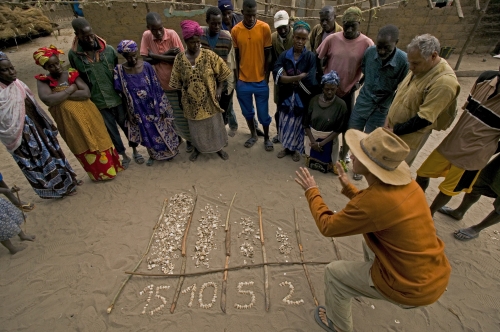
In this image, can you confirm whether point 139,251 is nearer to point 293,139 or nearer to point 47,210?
point 47,210

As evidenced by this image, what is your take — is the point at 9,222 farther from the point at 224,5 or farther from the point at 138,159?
the point at 224,5

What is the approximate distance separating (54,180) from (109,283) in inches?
75.3

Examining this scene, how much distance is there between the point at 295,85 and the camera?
392 centimetres

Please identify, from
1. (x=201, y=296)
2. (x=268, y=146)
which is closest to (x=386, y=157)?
(x=201, y=296)

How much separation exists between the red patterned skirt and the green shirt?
70 centimetres

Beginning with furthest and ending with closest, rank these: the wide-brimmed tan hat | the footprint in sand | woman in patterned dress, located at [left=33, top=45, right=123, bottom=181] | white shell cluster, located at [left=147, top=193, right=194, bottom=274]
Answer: woman in patterned dress, located at [left=33, top=45, right=123, bottom=181] < white shell cluster, located at [left=147, top=193, right=194, bottom=274] < the footprint in sand < the wide-brimmed tan hat

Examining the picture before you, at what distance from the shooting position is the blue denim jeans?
14.4 ft

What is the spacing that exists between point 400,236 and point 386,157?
0.49 metres

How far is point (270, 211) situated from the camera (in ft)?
12.1

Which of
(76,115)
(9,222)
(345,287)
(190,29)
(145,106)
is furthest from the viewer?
(145,106)

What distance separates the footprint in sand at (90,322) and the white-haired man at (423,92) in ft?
11.7

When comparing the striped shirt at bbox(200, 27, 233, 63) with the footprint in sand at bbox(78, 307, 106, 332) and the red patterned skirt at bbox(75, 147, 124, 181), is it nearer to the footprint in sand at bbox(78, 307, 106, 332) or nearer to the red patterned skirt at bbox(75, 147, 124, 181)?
the red patterned skirt at bbox(75, 147, 124, 181)

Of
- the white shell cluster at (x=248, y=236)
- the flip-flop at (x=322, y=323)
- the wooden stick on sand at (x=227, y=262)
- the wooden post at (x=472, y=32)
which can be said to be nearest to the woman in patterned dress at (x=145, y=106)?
the wooden stick on sand at (x=227, y=262)

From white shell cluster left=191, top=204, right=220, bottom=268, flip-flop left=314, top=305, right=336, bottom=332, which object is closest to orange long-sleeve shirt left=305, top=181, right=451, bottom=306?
flip-flop left=314, top=305, right=336, bottom=332
